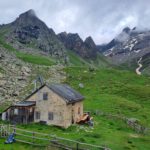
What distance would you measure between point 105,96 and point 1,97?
36.8 metres

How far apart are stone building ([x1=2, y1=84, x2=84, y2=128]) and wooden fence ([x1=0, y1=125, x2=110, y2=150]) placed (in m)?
8.54

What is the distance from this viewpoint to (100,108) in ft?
286

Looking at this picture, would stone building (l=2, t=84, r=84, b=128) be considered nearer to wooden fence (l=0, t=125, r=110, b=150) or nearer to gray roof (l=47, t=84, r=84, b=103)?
gray roof (l=47, t=84, r=84, b=103)

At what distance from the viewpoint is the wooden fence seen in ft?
152

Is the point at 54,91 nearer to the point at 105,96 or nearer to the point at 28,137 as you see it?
the point at 28,137

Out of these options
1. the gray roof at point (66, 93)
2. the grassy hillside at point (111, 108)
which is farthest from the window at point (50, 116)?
the gray roof at point (66, 93)

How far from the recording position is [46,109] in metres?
62.2

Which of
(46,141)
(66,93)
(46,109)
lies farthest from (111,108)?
(46,141)

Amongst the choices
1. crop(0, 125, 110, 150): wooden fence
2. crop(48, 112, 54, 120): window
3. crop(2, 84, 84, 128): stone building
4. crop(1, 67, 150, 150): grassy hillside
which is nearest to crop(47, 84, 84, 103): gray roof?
crop(2, 84, 84, 128): stone building

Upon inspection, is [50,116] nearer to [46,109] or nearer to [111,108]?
[46,109]

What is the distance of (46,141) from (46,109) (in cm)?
1379

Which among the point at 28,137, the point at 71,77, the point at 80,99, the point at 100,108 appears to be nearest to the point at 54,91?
the point at 80,99

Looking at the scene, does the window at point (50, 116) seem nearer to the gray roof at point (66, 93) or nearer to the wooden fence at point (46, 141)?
the gray roof at point (66, 93)

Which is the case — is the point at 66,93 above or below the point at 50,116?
above
